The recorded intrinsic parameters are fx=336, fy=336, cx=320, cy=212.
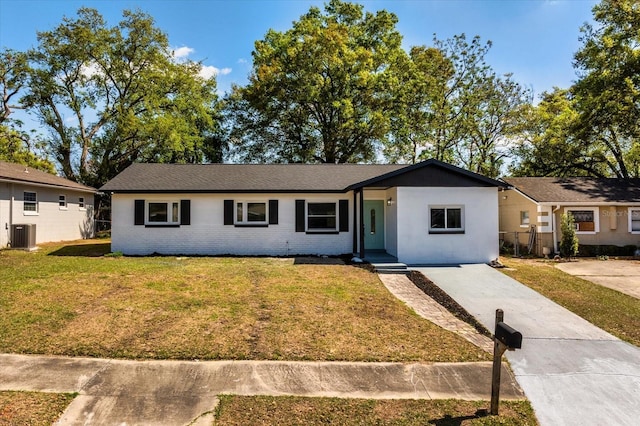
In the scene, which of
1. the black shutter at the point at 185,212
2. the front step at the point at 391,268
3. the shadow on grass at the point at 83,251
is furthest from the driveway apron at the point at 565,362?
the shadow on grass at the point at 83,251

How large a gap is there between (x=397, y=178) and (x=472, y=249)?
3848 mm

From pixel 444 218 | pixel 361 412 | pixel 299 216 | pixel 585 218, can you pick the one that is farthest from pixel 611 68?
pixel 361 412

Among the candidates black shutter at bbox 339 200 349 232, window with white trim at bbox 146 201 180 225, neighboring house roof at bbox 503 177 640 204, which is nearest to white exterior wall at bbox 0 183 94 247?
window with white trim at bbox 146 201 180 225

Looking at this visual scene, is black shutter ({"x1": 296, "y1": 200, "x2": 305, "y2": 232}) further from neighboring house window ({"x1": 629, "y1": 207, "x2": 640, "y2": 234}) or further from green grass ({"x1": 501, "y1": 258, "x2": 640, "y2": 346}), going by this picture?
neighboring house window ({"x1": 629, "y1": 207, "x2": 640, "y2": 234})

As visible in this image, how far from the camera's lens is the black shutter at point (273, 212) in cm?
1455

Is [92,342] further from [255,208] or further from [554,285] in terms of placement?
[554,285]

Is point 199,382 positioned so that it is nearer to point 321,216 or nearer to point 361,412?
point 361,412

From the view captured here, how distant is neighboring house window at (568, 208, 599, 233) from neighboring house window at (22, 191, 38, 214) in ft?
86.3

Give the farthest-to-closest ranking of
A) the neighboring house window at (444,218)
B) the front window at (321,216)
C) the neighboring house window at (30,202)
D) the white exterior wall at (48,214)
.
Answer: the neighboring house window at (30,202) < the white exterior wall at (48,214) < the front window at (321,216) < the neighboring house window at (444,218)

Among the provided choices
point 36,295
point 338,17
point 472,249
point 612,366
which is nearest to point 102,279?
point 36,295

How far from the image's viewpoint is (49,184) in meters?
17.2

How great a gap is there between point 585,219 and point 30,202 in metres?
27.2

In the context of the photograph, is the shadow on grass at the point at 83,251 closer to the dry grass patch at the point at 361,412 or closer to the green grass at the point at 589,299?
the dry grass patch at the point at 361,412

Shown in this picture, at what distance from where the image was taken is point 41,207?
57.0ft
